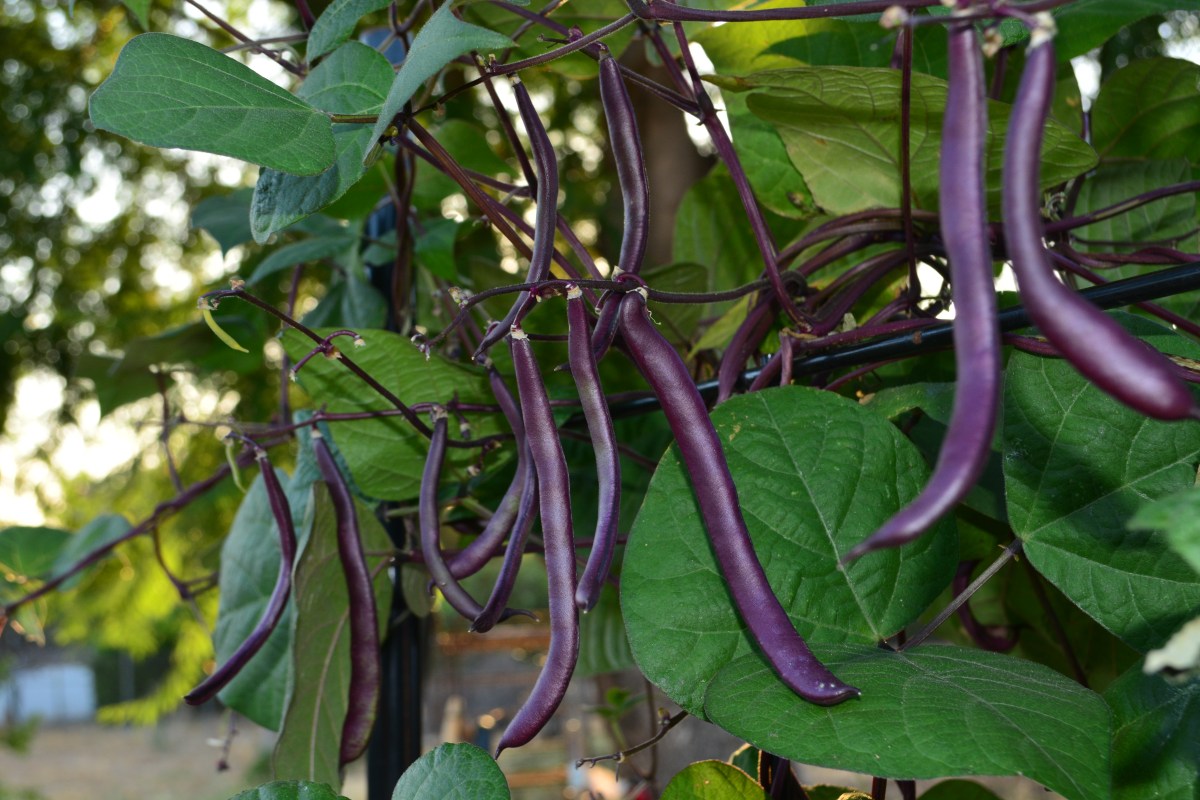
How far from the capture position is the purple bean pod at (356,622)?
459 mm

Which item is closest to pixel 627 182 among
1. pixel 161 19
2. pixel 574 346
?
pixel 574 346

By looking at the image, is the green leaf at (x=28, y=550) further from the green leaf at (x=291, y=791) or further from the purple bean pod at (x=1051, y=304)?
the purple bean pod at (x=1051, y=304)

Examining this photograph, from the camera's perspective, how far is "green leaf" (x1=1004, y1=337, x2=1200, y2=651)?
1.07 ft

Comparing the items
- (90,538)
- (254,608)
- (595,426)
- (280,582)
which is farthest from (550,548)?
(90,538)

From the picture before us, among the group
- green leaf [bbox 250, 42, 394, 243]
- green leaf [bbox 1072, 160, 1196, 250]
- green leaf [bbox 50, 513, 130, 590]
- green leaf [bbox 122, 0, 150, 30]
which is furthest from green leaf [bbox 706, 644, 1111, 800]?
green leaf [bbox 50, 513, 130, 590]

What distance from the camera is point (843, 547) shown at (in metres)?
0.35

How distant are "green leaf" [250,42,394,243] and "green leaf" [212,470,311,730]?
0.87 feet

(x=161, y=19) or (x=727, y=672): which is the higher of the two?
(x=161, y=19)

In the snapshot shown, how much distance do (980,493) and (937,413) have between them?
0.05 m

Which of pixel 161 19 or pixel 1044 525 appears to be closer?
pixel 1044 525

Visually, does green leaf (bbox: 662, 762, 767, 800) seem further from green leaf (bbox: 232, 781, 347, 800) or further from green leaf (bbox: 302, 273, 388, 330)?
green leaf (bbox: 302, 273, 388, 330)

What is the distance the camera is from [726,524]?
0.28 m

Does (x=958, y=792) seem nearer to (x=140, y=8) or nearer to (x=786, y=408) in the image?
(x=786, y=408)

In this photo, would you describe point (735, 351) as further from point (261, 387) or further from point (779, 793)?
point (261, 387)
